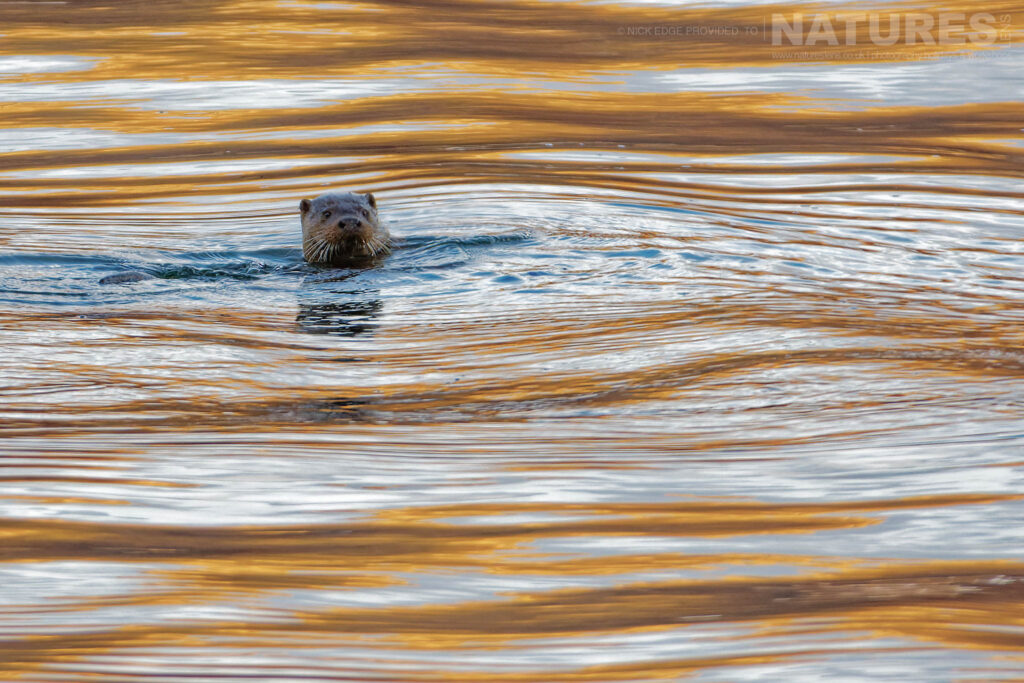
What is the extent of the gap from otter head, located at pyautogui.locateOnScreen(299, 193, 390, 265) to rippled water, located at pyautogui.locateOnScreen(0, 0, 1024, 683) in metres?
0.26

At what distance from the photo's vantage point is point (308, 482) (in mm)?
2957

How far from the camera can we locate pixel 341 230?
604cm

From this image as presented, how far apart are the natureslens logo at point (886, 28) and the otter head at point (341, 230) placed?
379cm

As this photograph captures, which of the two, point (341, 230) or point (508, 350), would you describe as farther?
point (341, 230)

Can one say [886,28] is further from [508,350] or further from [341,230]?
[508,350]

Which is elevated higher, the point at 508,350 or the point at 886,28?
the point at 886,28

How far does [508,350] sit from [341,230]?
6.12 feet

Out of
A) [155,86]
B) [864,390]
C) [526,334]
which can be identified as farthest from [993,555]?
[155,86]

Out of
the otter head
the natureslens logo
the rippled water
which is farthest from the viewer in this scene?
the natureslens logo

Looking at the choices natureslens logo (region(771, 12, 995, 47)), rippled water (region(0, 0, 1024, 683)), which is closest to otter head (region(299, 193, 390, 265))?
rippled water (region(0, 0, 1024, 683))

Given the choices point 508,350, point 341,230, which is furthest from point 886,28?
point 508,350

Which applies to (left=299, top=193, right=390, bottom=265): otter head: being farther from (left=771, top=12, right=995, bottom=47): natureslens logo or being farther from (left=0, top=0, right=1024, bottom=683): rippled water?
(left=771, top=12, right=995, bottom=47): natureslens logo

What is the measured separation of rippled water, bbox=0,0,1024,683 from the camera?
89.1 inches

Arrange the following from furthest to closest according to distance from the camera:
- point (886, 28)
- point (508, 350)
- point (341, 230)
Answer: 1. point (886, 28)
2. point (341, 230)
3. point (508, 350)
